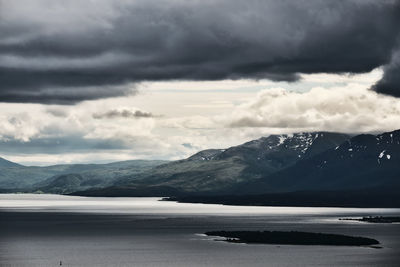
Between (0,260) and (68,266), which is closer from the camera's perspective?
(68,266)

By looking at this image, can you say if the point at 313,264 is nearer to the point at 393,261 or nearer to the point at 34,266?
the point at 393,261

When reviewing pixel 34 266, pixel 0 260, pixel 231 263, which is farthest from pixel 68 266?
pixel 231 263

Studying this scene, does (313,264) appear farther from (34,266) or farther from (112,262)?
(34,266)

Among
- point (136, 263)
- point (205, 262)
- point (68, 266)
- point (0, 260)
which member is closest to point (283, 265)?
point (205, 262)

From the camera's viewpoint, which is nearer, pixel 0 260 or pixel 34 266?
pixel 34 266

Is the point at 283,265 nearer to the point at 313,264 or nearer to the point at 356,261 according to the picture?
the point at 313,264

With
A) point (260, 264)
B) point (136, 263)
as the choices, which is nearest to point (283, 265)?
point (260, 264)

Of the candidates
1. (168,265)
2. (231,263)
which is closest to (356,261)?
(231,263)
